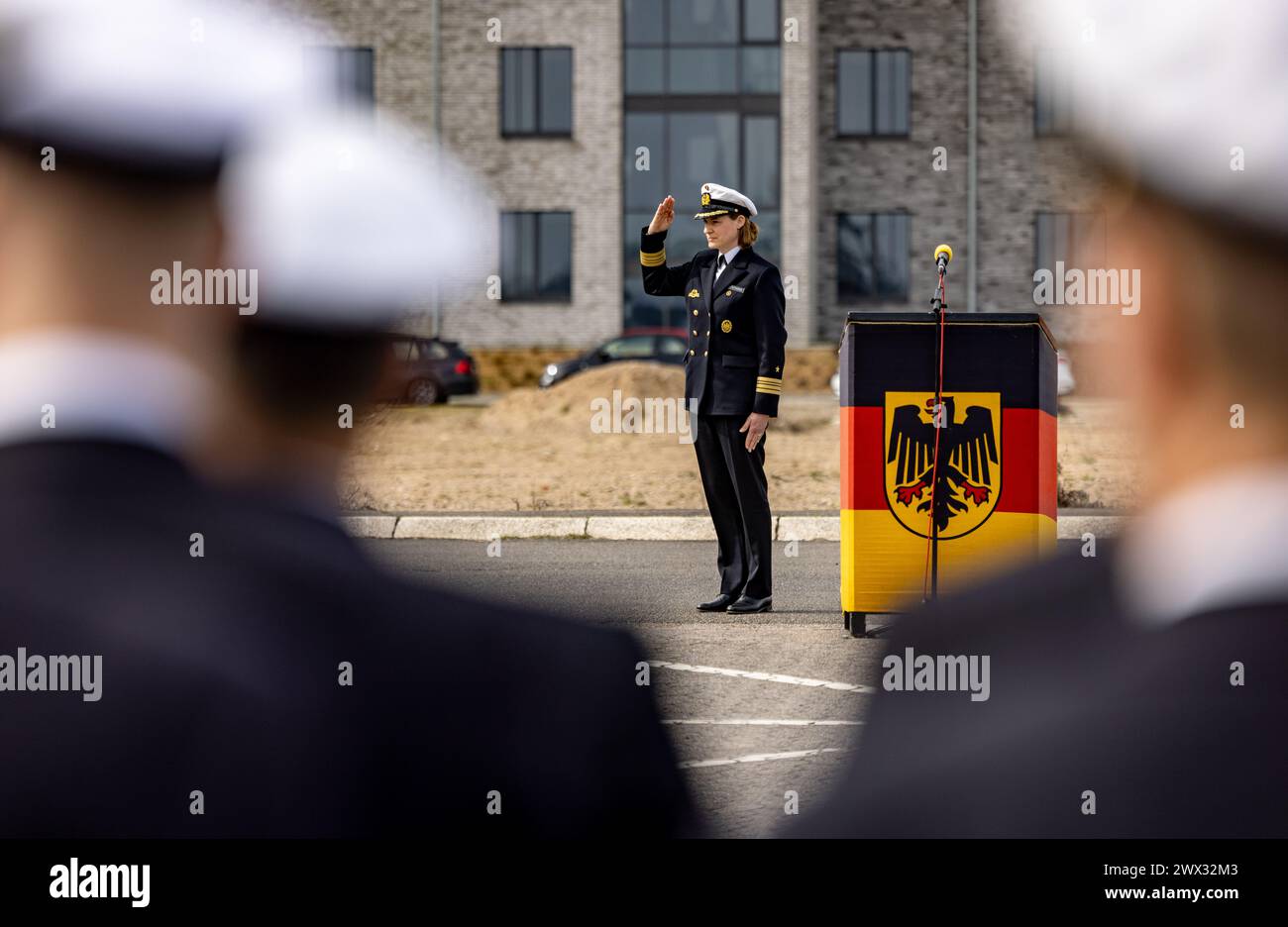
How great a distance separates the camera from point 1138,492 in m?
1.07

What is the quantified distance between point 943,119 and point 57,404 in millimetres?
27434

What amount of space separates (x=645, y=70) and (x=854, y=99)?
16.1 ft

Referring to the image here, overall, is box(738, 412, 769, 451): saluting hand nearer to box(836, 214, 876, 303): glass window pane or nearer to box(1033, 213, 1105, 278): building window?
box(1033, 213, 1105, 278): building window

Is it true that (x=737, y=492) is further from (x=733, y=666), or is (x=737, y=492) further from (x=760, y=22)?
(x=760, y=22)

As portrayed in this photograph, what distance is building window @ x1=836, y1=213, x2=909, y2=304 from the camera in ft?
91.1

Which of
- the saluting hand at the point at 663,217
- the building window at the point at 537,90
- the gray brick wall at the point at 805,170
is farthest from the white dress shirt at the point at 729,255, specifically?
the building window at the point at 537,90

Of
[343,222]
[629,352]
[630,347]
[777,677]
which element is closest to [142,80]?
[343,222]

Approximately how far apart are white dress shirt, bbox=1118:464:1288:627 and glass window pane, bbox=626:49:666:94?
25.3m

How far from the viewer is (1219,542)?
41.5 inches

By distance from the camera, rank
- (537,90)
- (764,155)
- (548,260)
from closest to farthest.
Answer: (548,260), (537,90), (764,155)

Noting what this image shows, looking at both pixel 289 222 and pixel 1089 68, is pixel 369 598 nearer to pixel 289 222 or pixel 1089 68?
pixel 289 222

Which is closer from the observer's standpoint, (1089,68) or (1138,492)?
(1089,68)

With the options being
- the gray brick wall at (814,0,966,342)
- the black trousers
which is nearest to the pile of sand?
the black trousers

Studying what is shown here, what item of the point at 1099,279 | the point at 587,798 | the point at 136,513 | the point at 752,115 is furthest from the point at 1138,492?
the point at 752,115
